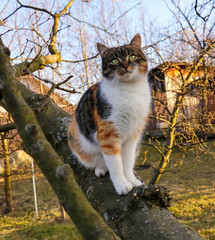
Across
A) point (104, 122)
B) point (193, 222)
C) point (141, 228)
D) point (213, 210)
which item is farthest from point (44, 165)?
point (213, 210)

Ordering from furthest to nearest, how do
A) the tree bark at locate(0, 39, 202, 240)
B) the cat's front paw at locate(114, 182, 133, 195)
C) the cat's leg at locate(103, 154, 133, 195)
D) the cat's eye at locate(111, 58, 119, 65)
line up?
the cat's eye at locate(111, 58, 119, 65) → the cat's leg at locate(103, 154, 133, 195) → the cat's front paw at locate(114, 182, 133, 195) → the tree bark at locate(0, 39, 202, 240)

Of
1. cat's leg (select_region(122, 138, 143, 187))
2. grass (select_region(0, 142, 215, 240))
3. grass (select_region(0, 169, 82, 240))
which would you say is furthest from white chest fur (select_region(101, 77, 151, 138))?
grass (select_region(0, 169, 82, 240))

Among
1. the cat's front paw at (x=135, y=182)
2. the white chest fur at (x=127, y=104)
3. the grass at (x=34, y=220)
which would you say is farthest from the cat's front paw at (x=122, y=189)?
the grass at (x=34, y=220)

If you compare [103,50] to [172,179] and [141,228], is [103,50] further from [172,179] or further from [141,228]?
[172,179]

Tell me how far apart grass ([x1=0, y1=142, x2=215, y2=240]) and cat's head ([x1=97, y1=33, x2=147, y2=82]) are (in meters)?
2.39

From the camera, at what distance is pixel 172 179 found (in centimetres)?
748

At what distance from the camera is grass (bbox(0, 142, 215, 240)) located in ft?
16.5

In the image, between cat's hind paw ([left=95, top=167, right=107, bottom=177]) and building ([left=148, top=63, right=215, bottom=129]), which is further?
building ([left=148, top=63, right=215, bottom=129])

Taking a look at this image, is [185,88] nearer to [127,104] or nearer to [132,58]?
[132,58]

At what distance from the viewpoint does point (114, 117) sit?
1898 millimetres

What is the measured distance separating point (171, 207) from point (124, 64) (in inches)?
177

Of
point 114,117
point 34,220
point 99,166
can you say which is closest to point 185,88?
point 114,117

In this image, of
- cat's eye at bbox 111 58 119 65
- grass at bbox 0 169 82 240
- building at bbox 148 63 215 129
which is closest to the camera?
cat's eye at bbox 111 58 119 65

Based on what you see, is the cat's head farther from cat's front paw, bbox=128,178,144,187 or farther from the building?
the building
